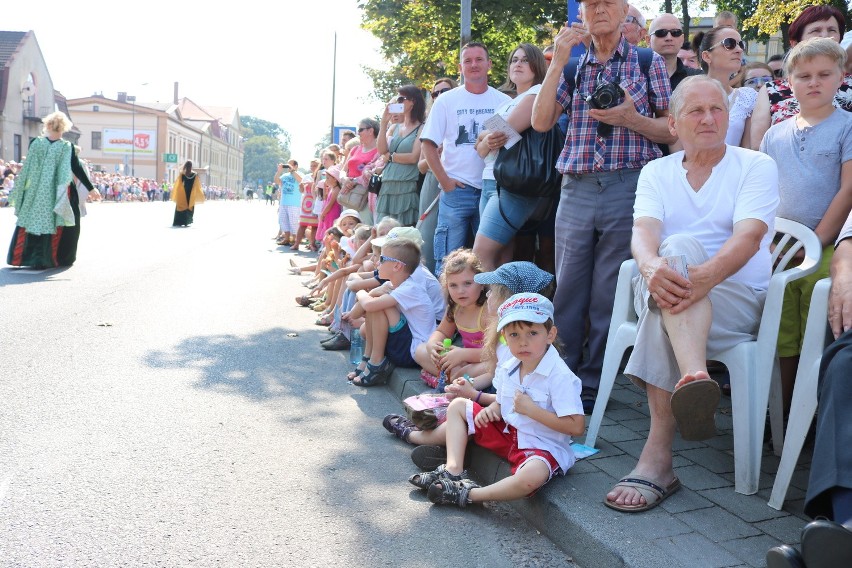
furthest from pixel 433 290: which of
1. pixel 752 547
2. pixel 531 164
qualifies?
pixel 752 547

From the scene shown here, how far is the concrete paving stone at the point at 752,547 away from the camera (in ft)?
9.59

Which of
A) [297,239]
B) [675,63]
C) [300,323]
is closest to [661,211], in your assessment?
[675,63]

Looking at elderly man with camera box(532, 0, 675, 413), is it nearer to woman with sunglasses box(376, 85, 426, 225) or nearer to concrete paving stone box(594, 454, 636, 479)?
concrete paving stone box(594, 454, 636, 479)

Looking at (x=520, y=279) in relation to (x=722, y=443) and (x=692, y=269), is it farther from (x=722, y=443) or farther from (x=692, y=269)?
(x=722, y=443)

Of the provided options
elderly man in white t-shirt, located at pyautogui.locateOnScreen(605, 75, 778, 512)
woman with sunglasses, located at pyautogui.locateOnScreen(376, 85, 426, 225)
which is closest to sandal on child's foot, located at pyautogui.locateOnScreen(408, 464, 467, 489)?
elderly man in white t-shirt, located at pyautogui.locateOnScreen(605, 75, 778, 512)

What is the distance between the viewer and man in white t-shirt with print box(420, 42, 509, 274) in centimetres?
692

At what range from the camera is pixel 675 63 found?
5.78 m

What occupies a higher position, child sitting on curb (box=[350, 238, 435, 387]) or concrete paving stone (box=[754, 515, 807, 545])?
child sitting on curb (box=[350, 238, 435, 387])

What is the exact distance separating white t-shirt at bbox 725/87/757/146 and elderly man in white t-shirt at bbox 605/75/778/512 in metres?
1.44

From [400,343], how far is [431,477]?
2256 mm

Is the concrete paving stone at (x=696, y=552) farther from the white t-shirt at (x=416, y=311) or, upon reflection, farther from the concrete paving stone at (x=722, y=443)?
the white t-shirt at (x=416, y=311)

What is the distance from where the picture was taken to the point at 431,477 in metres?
3.89

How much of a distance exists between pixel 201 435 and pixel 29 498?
1.12 metres

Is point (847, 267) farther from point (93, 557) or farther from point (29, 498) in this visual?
point (29, 498)
